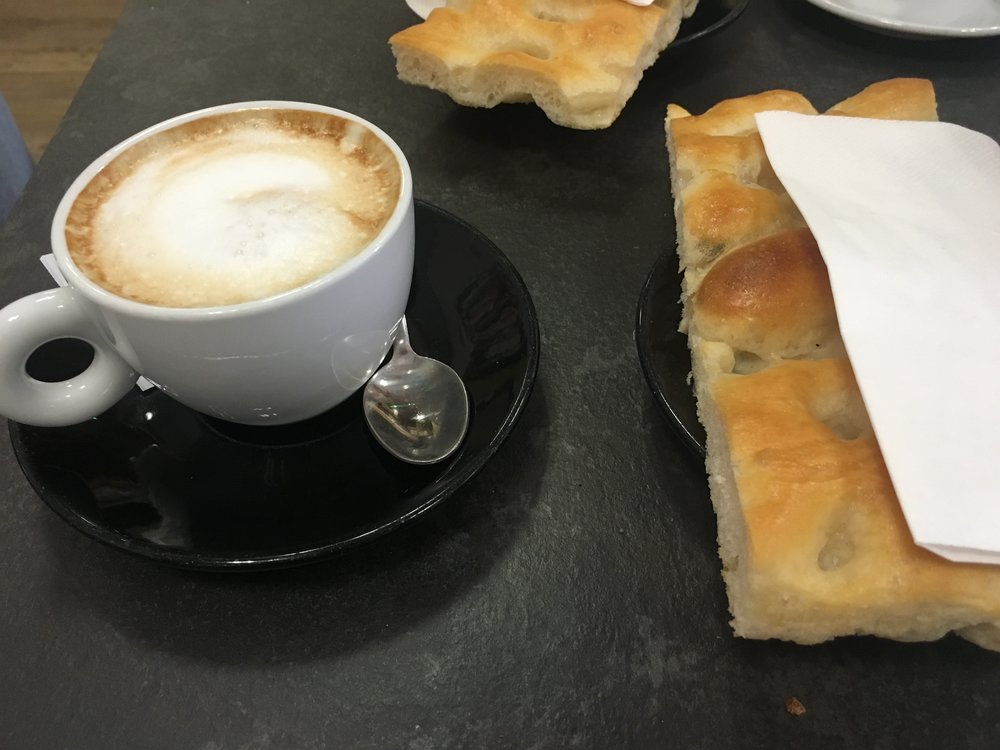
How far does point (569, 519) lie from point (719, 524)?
0.40 feet

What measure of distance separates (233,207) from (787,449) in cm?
44

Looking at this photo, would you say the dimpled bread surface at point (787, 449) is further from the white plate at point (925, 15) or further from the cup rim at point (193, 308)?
the white plate at point (925, 15)

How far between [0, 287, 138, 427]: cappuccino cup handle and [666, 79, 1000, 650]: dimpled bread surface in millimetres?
456

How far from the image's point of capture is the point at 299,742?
1.59 ft

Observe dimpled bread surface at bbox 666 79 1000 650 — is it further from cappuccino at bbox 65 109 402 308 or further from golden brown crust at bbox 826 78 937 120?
cappuccino at bbox 65 109 402 308

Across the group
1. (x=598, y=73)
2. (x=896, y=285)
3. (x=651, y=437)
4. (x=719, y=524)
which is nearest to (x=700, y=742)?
(x=719, y=524)

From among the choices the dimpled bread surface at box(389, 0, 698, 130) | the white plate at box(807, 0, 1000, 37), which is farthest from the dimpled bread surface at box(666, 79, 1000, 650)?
the white plate at box(807, 0, 1000, 37)

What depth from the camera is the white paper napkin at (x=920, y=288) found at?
1.44ft

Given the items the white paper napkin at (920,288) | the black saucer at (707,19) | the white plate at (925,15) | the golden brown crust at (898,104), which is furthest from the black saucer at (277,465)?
the white plate at (925,15)

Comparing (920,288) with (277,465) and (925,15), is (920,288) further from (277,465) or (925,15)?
(925,15)

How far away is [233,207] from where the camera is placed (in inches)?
22.3

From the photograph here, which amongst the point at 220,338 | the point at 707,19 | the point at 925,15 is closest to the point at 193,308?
the point at 220,338

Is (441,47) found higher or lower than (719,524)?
higher

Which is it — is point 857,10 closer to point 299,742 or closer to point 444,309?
point 444,309
